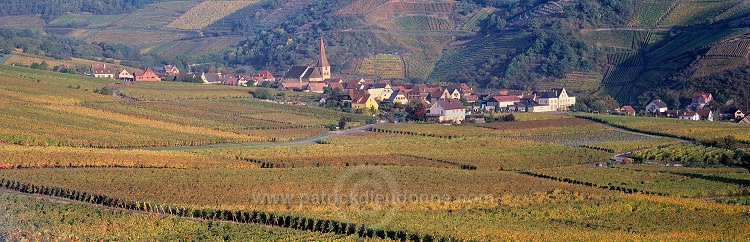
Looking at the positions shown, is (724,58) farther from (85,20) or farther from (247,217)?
(85,20)

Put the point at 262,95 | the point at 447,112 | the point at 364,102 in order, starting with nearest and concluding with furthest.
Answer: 1. the point at 447,112
2. the point at 364,102
3. the point at 262,95

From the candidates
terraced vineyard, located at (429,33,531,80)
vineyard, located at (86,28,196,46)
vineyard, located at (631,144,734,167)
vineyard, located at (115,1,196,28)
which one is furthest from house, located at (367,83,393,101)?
vineyard, located at (115,1,196,28)

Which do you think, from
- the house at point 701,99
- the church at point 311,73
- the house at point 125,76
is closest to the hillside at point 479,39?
the house at point 701,99

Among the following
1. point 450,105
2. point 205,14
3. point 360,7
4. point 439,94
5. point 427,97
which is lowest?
point 450,105

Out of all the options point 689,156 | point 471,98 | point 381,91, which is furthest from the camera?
point 381,91

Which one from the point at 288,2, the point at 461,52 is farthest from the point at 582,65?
the point at 288,2

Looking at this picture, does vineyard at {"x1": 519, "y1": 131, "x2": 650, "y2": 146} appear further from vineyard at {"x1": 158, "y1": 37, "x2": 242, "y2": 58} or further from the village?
vineyard at {"x1": 158, "y1": 37, "x2": 242, "y2": 58}

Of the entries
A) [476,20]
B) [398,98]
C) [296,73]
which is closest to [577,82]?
[398,98]
